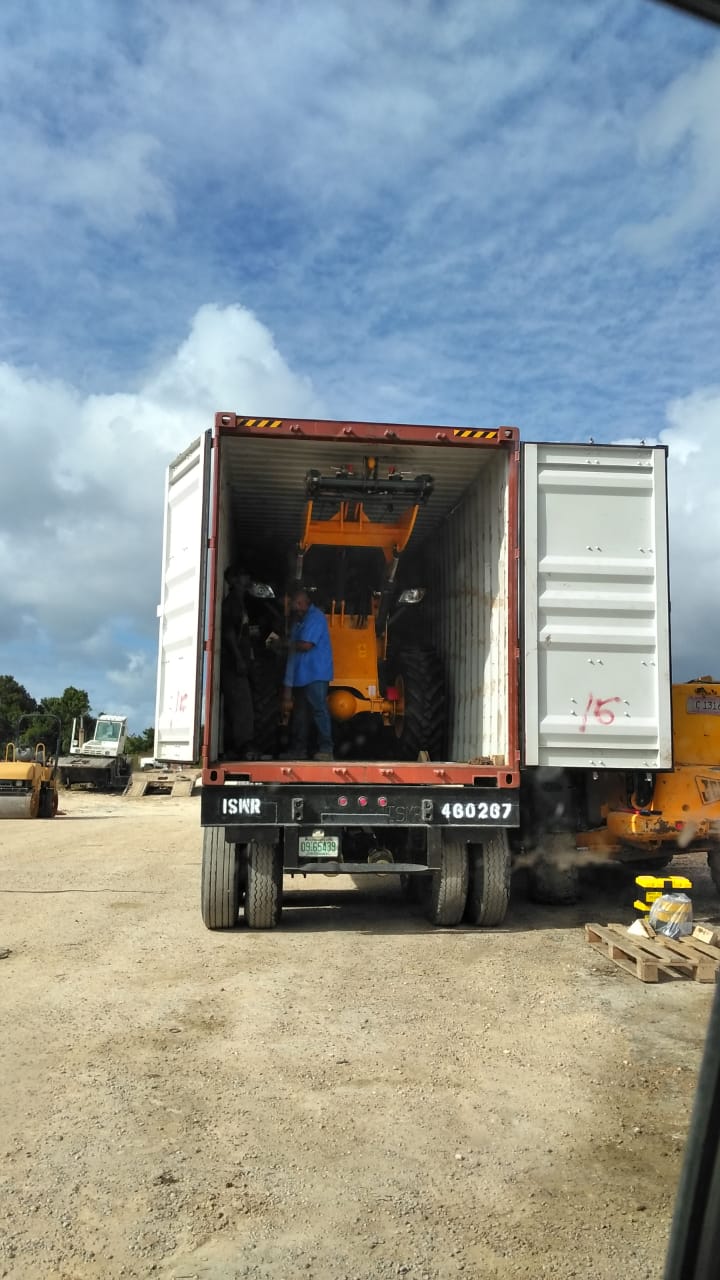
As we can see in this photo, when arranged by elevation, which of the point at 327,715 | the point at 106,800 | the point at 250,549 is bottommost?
the point at 106,800

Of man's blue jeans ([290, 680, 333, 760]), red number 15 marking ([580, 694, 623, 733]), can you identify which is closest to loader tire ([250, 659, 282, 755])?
man's blue jeans ([290, 680, 333, 760])

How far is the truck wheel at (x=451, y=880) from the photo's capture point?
7.70m

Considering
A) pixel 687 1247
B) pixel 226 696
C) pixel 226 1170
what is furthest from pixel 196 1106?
pixel 226 696

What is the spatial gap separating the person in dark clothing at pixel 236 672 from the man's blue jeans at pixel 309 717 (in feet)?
3.35

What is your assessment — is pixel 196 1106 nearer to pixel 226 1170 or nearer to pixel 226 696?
pixel 226 1170

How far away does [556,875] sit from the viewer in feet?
29.0

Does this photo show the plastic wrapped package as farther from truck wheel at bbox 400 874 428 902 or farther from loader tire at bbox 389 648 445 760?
loader tire at bbox 389 648 445 760

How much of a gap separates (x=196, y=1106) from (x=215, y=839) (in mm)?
3478

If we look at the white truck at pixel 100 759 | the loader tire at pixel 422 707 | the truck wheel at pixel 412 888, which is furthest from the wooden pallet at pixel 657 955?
the white truck at pixel 100 759

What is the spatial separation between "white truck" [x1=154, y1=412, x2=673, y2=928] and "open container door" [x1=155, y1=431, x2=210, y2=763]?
2 centimetres

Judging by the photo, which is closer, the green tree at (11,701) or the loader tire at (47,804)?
the loader tire at (47,804)

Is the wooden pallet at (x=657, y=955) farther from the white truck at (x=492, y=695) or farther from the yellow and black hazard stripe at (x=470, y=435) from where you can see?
the yellow and black hazard stripe at (x=470, y=435)

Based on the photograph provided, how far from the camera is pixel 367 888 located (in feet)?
33.7

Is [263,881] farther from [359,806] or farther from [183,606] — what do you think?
[183,606]
